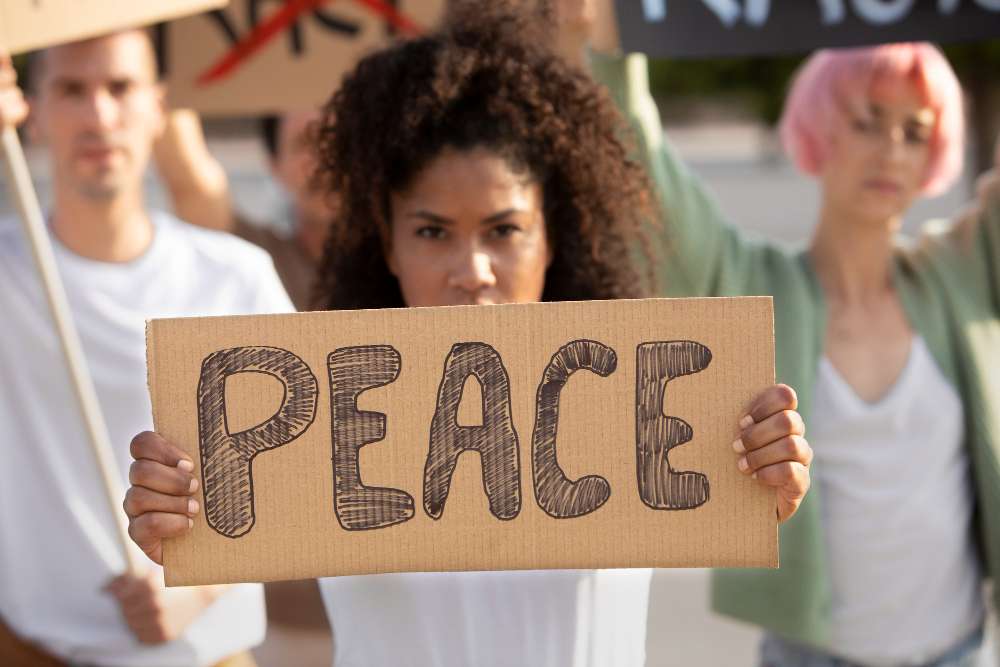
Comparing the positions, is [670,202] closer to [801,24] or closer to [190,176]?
[801,24]

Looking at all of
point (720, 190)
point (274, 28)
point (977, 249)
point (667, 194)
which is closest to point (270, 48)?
point (274, 28)

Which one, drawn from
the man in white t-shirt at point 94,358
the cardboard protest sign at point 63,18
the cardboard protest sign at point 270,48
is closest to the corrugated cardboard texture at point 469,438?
the man in white t-shirt at point 94,358

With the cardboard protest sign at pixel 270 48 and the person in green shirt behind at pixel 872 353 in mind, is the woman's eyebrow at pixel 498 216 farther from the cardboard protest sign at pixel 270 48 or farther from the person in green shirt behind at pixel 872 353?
the cardboard protest sign at pixel 270 48

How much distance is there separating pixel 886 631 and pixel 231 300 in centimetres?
159

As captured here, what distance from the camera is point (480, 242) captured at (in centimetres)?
149

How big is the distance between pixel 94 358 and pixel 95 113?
1.74 feet

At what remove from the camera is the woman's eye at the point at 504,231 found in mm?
1502

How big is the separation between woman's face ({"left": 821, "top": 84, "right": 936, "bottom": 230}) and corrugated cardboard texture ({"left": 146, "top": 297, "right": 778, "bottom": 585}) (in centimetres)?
111

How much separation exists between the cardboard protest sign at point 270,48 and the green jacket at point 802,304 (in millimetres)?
813

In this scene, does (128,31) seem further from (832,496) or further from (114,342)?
(832,496)

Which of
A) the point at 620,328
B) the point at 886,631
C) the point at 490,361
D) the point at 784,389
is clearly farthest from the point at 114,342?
the point at 886,631

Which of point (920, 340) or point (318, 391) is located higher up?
point (920, 340)

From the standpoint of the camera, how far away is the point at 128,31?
2066 mm

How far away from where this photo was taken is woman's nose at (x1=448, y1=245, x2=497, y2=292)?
1442 millimetres
